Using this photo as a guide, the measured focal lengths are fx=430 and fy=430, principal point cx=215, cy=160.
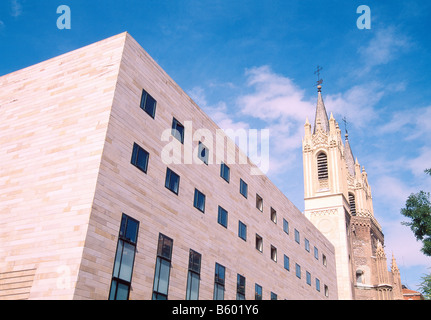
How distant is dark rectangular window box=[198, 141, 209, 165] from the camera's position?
2905 centimetres

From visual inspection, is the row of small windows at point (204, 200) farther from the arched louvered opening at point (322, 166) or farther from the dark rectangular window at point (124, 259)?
the arched louvered opening at point (322, 166)

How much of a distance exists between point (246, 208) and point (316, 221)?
1590 inches

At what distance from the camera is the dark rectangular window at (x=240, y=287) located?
29978mm

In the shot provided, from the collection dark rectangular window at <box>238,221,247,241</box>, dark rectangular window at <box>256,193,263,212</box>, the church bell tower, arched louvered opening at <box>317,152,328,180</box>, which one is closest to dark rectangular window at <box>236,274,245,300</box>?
dark rectangular window at <box>238,221,247,241</box>

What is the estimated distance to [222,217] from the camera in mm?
30172

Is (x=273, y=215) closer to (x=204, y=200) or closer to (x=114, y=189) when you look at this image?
(x=204, y=200)

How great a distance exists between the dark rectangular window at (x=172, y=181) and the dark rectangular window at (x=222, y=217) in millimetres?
5177

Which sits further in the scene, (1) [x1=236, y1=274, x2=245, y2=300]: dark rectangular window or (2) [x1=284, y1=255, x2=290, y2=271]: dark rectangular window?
(2) [x1=284, y1=255, x2=290, y2=271]: dark rectangular window

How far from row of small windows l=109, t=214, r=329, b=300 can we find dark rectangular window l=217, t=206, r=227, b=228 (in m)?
2.97

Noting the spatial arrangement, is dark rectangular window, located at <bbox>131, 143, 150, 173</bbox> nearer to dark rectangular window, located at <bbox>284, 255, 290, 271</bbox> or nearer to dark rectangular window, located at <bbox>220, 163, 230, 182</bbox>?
dark rectangular window, located at <bbox>220, 163, 230, 182</bbox>

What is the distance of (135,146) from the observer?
2298 cm

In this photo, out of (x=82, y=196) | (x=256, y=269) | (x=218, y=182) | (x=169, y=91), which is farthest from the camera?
(x=256, y=269)

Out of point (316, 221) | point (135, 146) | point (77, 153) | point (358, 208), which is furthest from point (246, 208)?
point (358, 208)
